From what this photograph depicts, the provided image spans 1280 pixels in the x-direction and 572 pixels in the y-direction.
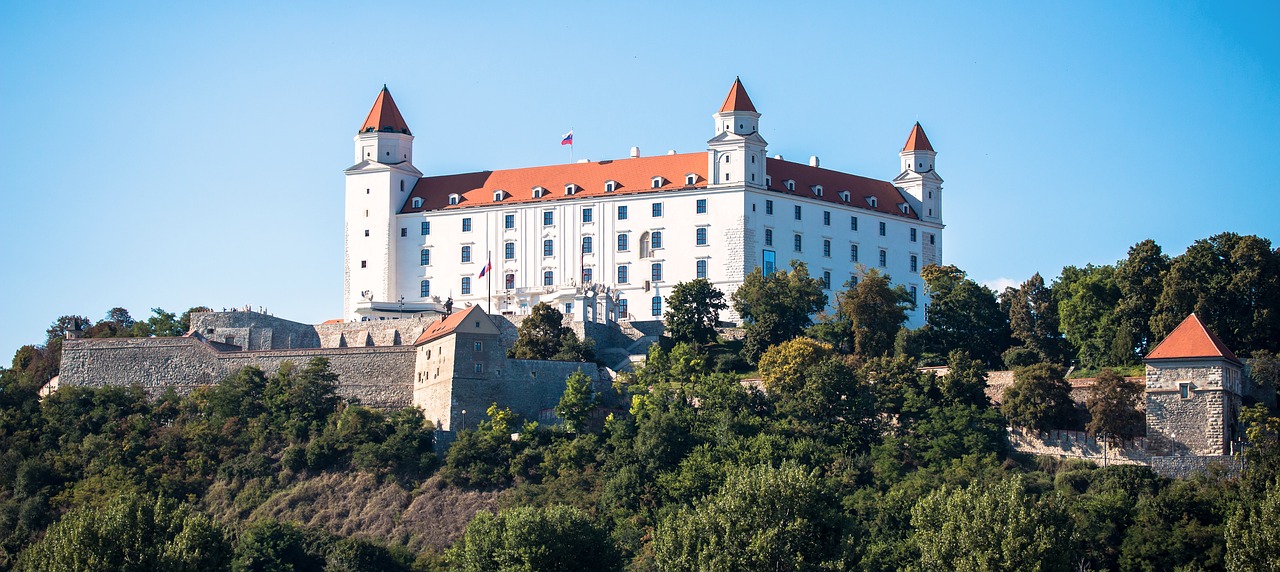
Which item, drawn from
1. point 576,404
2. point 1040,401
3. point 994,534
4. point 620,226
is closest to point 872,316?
point 1040,401

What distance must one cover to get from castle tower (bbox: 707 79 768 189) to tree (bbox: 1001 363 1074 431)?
20.2 metres

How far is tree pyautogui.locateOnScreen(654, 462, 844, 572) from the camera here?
5356cm

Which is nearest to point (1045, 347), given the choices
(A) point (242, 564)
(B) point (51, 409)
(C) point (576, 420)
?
(C) point (576, 420)

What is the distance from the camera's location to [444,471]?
226ft

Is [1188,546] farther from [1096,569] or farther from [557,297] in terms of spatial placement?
[557,297]

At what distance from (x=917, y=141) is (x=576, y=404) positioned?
87.3 ft

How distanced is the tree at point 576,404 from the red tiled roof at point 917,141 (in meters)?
25.2

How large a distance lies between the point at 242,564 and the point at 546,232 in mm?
27630

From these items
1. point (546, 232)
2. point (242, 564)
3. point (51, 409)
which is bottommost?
point (242, 564)

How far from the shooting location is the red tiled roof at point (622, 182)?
86.7m

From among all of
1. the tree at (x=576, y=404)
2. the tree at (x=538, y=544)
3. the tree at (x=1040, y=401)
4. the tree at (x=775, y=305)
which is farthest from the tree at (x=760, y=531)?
the tree at (x=775, y=305)

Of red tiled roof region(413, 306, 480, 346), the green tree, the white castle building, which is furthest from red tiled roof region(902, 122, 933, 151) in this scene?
the green tree

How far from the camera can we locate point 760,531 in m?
54.1

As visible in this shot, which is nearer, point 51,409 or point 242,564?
point 242,564
